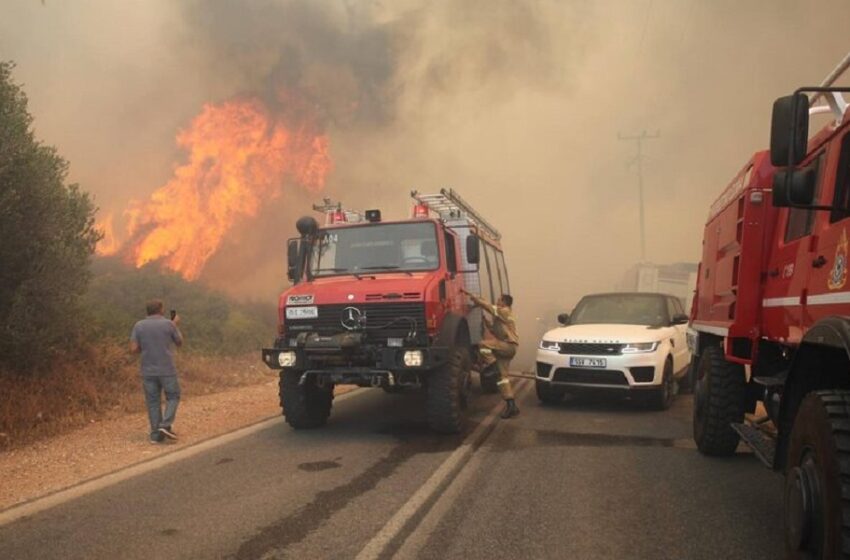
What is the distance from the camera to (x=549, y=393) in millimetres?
9070

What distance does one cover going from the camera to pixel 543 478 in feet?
18.0

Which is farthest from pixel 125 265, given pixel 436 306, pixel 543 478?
pixel 543 478

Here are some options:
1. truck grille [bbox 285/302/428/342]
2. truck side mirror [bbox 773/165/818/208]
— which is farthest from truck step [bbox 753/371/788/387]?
truck grille [bbox 285/302/428/342]

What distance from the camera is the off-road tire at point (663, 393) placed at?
858 cm

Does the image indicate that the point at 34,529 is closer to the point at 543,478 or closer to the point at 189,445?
the point at 189,445

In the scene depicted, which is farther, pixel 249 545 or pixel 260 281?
pixel 260 281

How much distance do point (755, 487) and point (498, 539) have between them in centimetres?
247

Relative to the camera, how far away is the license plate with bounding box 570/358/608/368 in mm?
8405

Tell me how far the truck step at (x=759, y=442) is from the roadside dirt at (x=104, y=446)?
222 inches

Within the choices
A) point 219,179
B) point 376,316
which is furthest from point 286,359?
point 219,179

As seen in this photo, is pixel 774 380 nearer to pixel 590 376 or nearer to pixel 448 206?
pixel 590 376

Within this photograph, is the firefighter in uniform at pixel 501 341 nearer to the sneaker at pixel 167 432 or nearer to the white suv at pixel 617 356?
the white suv at pixel 617 356

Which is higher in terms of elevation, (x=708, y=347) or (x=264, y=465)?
(x=708, y=347)

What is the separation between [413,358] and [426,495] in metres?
1.93
